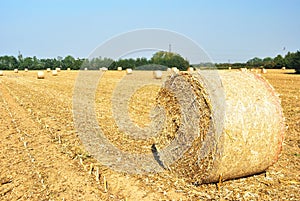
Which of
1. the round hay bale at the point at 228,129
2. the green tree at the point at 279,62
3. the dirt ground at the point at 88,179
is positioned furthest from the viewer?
the green tree at the point at 279,62

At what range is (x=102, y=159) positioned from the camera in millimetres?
6145

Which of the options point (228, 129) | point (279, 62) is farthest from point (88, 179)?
point (279, 62)

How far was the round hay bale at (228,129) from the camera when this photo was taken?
187 inches

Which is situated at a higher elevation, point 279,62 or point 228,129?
point 279,62

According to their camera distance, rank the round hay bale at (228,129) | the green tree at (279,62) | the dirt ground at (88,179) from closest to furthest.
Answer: the dirt ground at (88,179)
the round hay bale at (228,129)
the green tree at (279,62)

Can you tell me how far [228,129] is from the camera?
186 inches

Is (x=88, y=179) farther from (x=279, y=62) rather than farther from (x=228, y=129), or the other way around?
(x=279, y=62)

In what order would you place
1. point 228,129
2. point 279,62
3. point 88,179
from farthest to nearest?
1. point 279,62
2. point 88,179
3. point 228,129

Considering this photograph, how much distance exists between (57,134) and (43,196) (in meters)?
3.38

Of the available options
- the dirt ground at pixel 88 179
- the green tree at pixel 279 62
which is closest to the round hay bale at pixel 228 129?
the dirt ground at pixel 88 179

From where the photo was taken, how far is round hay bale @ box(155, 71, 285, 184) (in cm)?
476

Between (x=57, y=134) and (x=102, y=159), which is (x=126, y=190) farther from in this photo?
(x=57, y=134)

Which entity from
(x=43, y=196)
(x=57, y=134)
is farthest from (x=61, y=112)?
(x=43, y=196)

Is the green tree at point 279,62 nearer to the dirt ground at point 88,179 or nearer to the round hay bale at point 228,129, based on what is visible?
the dirt ground at point 88,179
